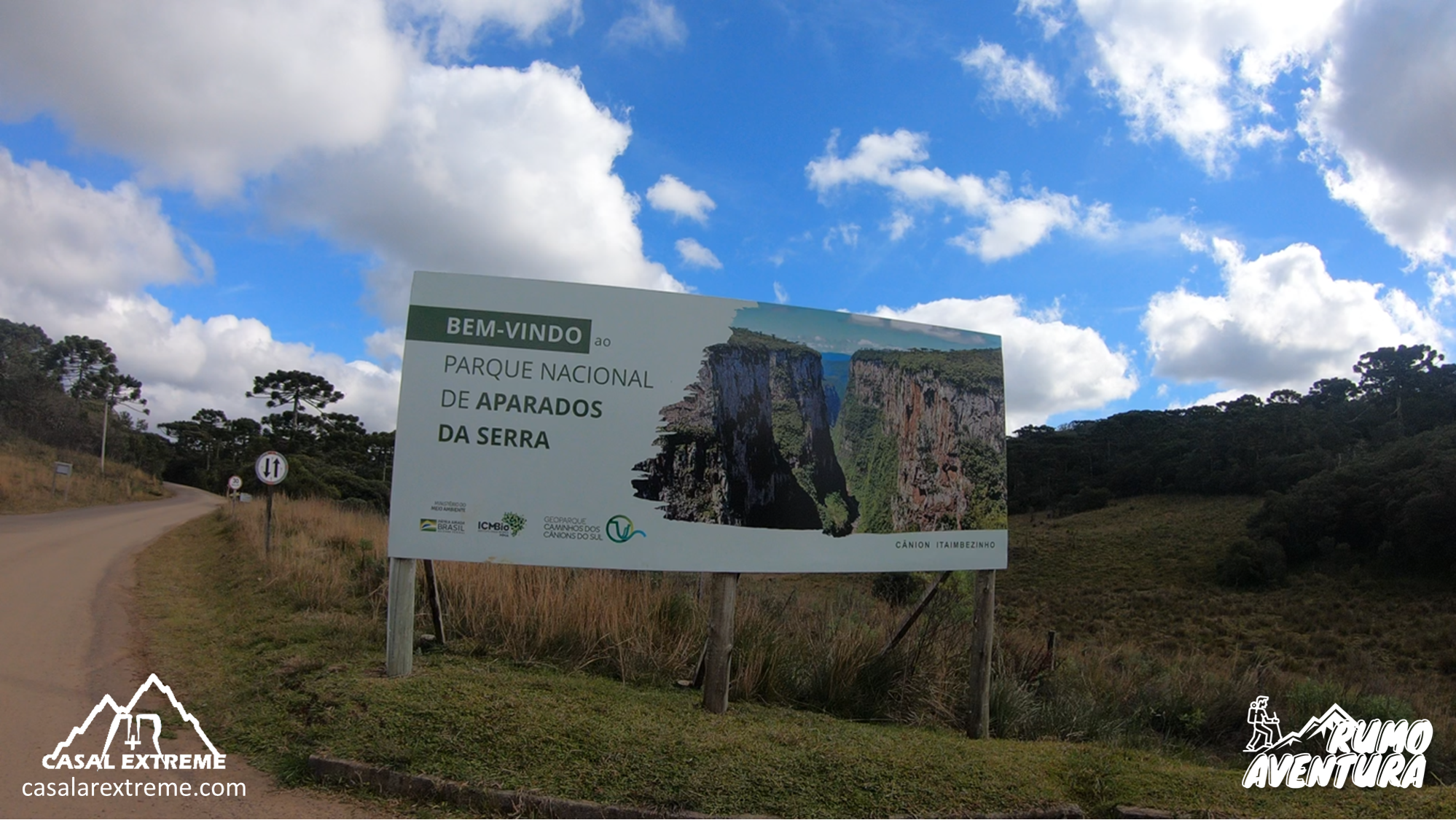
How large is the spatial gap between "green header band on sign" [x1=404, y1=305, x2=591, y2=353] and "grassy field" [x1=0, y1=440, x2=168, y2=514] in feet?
88.5

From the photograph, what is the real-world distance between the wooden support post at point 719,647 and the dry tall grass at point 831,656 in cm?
66

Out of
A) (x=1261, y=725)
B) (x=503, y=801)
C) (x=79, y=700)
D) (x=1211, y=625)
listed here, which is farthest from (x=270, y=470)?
(x=1211, y=625)

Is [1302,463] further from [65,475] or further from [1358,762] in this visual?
[65,475]

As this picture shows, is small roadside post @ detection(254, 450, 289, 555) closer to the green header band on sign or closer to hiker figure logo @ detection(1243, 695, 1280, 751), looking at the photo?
the green header band on sign

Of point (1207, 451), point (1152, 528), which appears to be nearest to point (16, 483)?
point (1152, 528)

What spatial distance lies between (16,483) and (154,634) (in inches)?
1083

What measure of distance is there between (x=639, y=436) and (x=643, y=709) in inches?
70.0

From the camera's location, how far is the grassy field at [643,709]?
4145mm

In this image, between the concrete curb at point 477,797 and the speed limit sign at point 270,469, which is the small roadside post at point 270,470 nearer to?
the speed limit sign at point 270,469

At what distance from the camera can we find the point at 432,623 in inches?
277

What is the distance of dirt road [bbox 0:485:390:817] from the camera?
3.86 meters

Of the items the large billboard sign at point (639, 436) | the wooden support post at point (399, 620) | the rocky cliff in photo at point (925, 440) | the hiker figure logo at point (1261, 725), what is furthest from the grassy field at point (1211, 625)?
the wooden support post at point (399, 620)

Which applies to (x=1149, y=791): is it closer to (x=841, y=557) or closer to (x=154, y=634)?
(x=841, y=557)

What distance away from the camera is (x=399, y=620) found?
5.48 meters
